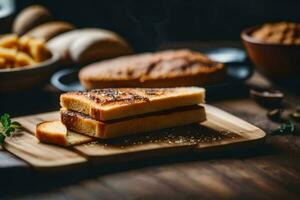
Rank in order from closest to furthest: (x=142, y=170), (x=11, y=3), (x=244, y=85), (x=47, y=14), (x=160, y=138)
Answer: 1. (x=142, y=170)
2. (x=160, y=138)
3. (x=244, y=85)
4. (x=47, y=14)
5. (x=11, y=3)

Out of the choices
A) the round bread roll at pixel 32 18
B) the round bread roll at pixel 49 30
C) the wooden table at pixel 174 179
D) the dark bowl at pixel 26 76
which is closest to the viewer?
the wooden table at pixel 174 179

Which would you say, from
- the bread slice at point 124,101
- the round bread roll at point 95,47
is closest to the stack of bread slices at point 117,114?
the bread slice at point 124,101

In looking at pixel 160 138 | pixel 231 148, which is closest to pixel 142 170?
pixel 160 138

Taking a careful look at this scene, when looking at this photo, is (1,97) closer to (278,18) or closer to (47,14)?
(47,14)

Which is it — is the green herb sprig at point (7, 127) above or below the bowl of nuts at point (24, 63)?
below

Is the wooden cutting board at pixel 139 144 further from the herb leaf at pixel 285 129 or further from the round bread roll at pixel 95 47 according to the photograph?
the round bread roll at pixel 95 47
